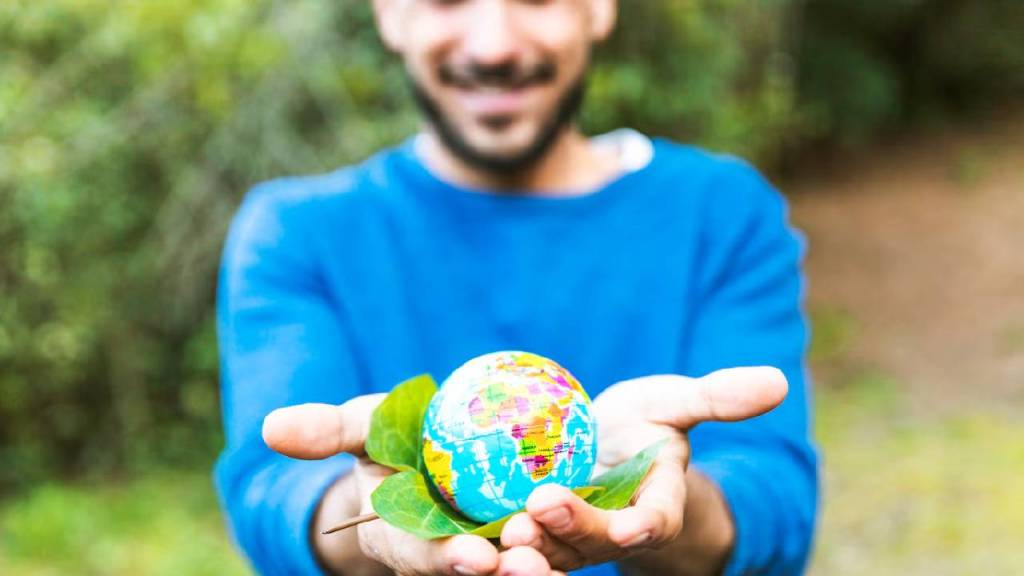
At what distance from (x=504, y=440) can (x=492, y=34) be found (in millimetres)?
1221

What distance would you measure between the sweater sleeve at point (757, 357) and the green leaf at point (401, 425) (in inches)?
25.9

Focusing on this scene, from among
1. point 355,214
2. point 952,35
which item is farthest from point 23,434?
point 952,35

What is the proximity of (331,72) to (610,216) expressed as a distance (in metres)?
3.68

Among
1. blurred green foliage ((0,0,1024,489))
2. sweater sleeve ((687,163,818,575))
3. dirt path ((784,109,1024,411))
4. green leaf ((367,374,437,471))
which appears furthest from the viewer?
dirt path ((784,109,1024,411))

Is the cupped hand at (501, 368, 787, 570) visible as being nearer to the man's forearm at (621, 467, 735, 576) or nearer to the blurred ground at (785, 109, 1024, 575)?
the man's forearm at (621, 467, 735, 576)

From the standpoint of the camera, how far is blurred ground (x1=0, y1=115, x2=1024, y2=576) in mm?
5969

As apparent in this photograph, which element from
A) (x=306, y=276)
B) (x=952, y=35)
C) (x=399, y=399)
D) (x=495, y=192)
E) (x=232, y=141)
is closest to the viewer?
(x=399, y=399)

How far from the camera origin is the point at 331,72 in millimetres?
6207

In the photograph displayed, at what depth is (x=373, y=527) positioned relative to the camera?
186 centimetres

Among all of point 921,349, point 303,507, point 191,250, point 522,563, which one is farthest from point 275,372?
point 921,349

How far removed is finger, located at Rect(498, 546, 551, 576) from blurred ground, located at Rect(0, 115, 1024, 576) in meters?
4.35

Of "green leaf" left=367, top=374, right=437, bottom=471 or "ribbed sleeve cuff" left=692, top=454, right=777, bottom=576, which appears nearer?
"green leaf" left=367, top=374, right=437, bottom=471

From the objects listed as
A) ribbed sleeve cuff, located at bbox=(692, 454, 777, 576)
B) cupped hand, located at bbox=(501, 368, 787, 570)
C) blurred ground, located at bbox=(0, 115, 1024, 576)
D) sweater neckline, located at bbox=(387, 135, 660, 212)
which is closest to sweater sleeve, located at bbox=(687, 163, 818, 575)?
ribbed sleeve cuff, located at bbox=(692, 454, 777, 576)

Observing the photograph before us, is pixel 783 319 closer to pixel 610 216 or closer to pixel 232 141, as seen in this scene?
pixel 610 216
